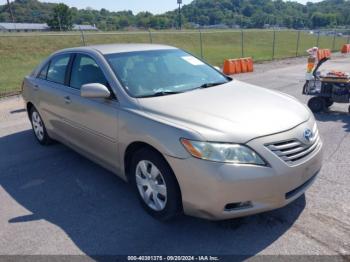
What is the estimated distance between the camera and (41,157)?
494cm

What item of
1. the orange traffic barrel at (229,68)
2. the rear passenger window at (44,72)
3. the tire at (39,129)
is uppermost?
the rear passenger window at (44,72)

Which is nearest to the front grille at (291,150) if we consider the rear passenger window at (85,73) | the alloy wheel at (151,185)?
the alloy wheel at (151,185)

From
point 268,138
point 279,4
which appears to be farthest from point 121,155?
point 279,4

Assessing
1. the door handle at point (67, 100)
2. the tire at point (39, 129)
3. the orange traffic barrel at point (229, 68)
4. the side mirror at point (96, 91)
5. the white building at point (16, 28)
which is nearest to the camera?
the side mirror at point (96, 91)

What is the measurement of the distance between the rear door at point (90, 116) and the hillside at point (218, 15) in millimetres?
75982

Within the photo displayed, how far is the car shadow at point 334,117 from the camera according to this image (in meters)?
6.35

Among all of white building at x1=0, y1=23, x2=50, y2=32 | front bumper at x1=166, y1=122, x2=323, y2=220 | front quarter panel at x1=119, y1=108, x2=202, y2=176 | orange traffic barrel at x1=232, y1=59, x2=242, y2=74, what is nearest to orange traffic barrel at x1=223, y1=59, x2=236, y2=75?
orange traffic barrel at x1=232, y1=59, x2=242, y2=74

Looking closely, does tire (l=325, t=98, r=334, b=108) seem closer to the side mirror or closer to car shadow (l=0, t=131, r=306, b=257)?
car shadow (l=0, t=131, r=306, b=257)

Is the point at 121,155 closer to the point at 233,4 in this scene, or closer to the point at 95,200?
the point at 95,200

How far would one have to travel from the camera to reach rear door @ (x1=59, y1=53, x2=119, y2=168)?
3.51 m

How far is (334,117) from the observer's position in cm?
656

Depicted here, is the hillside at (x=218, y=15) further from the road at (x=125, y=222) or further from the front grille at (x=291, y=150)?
the front grille at (x=291, y=150)

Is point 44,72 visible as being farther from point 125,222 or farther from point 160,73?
point 125,222

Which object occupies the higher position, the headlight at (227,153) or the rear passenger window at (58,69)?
the rear passenger window at (58,69)
